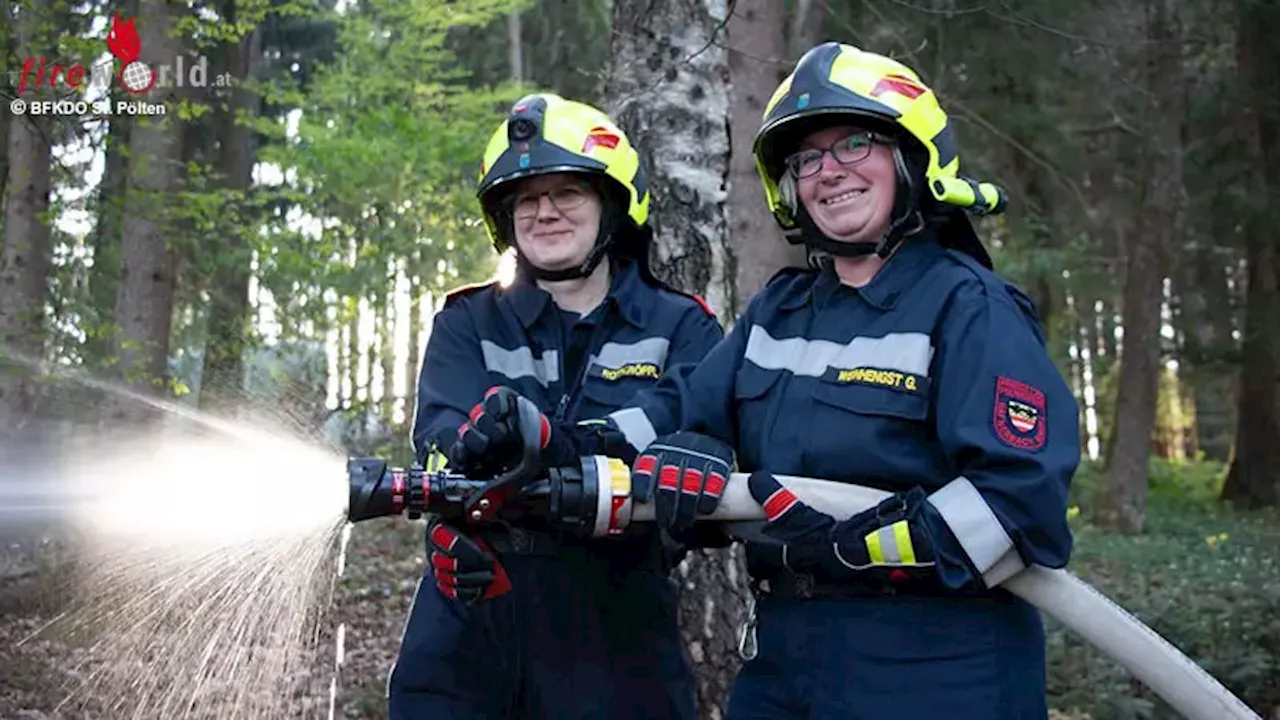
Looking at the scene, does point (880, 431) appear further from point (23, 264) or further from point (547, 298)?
point (23, 264)

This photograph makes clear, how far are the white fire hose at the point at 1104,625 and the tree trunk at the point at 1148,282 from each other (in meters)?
14.0

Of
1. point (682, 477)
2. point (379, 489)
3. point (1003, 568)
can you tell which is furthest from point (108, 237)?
point (1003, 568)

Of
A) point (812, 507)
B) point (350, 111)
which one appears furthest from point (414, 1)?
point (812, 507)

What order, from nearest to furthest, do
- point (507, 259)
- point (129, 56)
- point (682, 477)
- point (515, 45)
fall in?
point (682, 477)
point (507, 259)
point (129, 56)
point (515, 45)

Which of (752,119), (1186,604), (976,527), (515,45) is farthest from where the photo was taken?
(515,45)

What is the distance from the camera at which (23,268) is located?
9.13 metres

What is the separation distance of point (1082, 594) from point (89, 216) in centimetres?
1174

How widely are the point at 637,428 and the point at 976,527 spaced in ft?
3.23

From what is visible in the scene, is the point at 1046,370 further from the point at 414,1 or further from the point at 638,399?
the point at 414,1

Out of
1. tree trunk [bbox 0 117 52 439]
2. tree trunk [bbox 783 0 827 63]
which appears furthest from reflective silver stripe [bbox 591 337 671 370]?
tree trunk [bbox 783 0 827 63]

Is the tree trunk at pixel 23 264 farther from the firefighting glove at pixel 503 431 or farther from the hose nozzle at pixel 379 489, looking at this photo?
the firefighting glove at pixel 503 431

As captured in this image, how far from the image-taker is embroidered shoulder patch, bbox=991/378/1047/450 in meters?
2.56

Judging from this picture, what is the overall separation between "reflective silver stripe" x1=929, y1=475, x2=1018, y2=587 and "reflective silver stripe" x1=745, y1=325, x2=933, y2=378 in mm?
318

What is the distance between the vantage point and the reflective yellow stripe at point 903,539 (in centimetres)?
261
